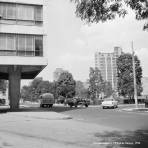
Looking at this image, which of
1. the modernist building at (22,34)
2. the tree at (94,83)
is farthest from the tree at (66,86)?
the modernist building at (22,34)

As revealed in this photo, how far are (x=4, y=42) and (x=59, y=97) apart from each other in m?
51.3

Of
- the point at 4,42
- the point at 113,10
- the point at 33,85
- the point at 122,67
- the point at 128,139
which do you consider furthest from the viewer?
the point at 33,85

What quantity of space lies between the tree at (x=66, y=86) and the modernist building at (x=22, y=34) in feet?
152

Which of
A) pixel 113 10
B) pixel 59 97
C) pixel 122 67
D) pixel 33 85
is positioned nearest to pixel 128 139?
pixel 113 10

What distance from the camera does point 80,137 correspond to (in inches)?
483

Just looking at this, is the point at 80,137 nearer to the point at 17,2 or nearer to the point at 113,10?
the point at 113,10

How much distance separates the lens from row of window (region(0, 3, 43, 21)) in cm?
3108

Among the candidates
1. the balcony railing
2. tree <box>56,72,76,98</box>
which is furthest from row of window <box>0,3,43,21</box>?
tree <box>56,72,76,98</box>

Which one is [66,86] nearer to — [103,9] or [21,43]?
[21,43]

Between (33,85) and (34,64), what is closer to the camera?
(34,64)

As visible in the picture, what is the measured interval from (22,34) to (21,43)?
997mm

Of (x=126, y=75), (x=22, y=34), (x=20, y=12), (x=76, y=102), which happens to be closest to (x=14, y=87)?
(x=22, y=34)

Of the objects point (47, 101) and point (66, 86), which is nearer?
point (47, 101)

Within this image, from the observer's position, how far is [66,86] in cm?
7906
